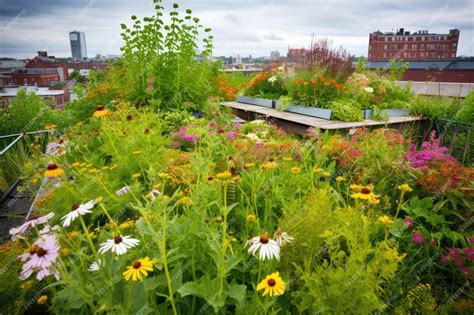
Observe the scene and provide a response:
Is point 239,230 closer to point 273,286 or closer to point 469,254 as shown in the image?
point 273,286

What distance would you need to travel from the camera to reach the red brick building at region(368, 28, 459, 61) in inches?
1825

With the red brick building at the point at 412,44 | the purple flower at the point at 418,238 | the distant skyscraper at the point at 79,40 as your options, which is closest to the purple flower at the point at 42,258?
the purple flower at the point at 418,238

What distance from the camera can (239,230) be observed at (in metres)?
2.06

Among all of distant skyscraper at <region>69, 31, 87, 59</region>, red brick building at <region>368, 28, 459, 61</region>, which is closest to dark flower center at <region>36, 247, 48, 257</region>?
distant skyscraper at <region>69, 31, 87, 59</region>

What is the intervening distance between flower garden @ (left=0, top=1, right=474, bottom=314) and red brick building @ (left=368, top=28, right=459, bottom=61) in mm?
48988

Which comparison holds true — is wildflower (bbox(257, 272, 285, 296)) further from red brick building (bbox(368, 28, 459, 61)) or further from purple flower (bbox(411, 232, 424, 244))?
red brick building (bbox(368, 28, 459, 61))

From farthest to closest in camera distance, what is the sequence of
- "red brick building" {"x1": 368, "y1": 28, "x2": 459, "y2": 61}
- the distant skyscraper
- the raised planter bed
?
"red brick building" {"x1": 368, "y1": 28, "x2": 459, "y2": 61}
the distant skyscraper
the raised planter bed

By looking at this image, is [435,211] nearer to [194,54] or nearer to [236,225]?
[236,225]

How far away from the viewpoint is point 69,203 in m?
2.04

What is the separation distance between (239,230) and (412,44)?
59.9m

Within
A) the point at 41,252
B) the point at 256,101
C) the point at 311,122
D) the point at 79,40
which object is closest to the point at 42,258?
the point at 41,252

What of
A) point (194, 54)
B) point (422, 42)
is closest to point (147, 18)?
point (194, 54)

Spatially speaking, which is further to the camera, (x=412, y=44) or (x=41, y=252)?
(x=412, y=44)

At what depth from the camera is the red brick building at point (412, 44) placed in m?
46.3
